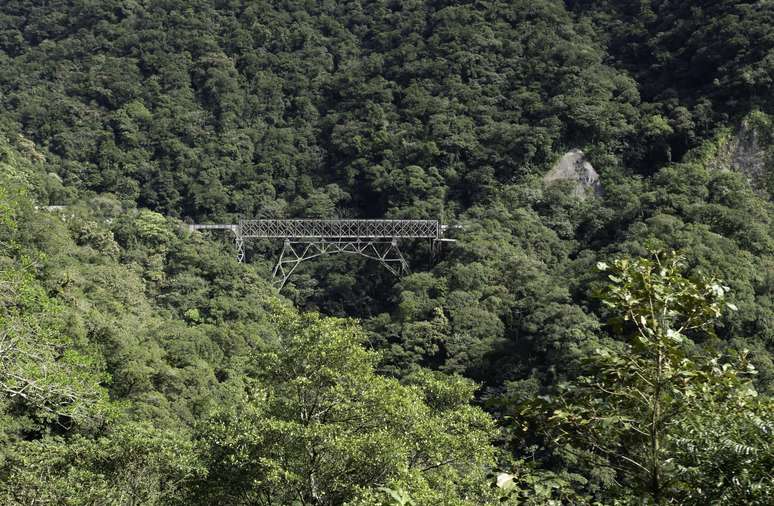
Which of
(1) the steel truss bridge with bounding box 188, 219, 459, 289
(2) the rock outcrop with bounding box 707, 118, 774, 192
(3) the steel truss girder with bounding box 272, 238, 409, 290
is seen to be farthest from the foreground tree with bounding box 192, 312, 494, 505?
(2) the rock outcrop with bounding box 707, 118, 774, 192

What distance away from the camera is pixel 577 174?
3984 centimetres

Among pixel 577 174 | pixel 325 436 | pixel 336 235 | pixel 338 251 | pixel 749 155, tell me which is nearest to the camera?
pixel 325 436

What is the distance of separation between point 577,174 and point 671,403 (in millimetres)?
37228

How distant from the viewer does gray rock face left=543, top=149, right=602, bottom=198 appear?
39219mm

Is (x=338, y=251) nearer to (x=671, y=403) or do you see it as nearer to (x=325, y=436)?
(x=325, y=436)

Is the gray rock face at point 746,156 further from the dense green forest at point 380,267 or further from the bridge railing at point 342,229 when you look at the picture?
the bridge railing at point 342,229

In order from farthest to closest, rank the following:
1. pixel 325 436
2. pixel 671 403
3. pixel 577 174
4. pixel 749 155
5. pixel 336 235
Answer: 1. pixel 577 174
2. pixel 336 235
3. pixel 749 155
4. pixel 325 436
5. pixel 671 403

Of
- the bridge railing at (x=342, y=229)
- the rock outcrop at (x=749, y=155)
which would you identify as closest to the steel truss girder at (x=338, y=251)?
the bridge railing at (x=342, y=229)

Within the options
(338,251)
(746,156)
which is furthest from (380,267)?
(746,156)

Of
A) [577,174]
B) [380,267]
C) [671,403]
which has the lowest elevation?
[380,267]

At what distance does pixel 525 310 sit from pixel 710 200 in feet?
34.3

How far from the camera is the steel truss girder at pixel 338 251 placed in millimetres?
38562

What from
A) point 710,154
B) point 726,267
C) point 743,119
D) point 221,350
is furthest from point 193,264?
point 743,119

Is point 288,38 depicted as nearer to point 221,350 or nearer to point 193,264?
point 193,264
